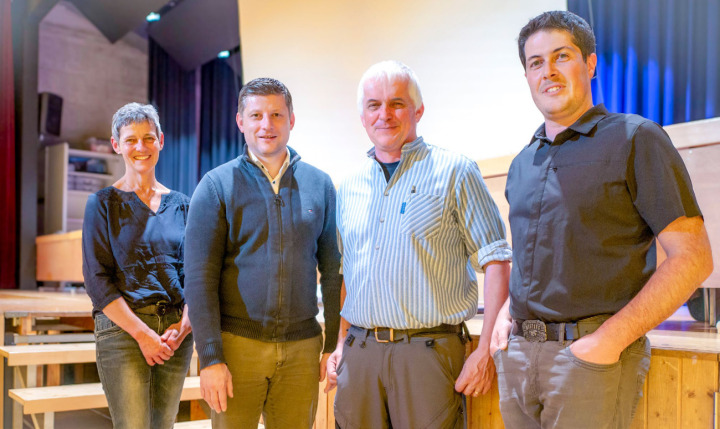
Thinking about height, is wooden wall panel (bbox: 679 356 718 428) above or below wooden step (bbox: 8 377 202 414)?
above

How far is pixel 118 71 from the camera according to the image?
890 centimetres

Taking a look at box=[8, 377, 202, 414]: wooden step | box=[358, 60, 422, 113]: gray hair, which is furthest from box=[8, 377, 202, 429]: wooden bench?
box=[358, 60, 422, 113]: gray hair

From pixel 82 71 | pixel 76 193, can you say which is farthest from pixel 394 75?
pixel 82 71

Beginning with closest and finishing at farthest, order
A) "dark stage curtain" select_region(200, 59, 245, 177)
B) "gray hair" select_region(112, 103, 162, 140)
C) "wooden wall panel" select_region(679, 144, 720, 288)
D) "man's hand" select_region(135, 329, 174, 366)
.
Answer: "man's hand" select_region(135, 329, 174, 366)
"gray hair" select_region(112, 103, 162, 140)
"wooden wall panel" select_region(679, 144, 720, 288)
"dark stage curtain" select_region(200, 59, 245, 177)

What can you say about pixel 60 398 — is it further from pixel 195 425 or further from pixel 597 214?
pixel 597 214

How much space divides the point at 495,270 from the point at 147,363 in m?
1.15

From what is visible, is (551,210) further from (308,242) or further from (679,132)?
(679,132)

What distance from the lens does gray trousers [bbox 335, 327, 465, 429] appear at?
1569 mm

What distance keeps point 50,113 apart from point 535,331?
7.83 meters

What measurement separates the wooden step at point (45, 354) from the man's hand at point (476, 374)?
2.32m

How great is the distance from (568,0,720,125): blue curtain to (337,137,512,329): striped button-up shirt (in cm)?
261

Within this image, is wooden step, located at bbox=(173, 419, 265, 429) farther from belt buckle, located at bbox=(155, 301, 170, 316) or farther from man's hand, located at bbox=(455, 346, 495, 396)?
man's hand, located at bbox=(455, 346, 495, 396)

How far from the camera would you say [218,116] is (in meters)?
8.42

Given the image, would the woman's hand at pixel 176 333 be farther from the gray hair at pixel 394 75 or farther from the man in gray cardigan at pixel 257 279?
the gray hair at pixel 394 75
